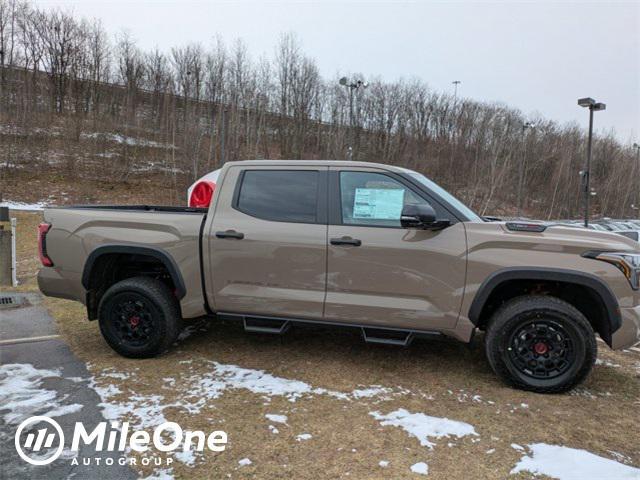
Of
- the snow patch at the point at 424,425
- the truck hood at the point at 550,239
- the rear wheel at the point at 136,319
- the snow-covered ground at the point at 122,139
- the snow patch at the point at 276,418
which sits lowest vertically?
the snow patch at the point at 276,418

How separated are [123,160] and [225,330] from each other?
31.0m

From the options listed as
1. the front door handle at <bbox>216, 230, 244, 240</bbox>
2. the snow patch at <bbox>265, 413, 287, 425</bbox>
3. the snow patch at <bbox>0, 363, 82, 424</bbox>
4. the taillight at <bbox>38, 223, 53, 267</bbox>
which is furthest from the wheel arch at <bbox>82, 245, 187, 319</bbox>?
the snow patch at <bbox>265, 413, 287, 425</bbox>

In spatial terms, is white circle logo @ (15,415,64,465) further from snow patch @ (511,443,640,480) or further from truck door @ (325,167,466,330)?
snow patch @ (511,443,640,480)

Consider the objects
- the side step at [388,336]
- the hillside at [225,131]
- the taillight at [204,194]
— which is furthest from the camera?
the hillside at [225,131]

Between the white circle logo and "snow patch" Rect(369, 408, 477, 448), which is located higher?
"snow patch" Rect(369, 408, 477, 448)

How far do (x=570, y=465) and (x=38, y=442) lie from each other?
334 cm

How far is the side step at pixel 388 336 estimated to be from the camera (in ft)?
12.9

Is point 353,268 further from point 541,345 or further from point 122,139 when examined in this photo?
point 122,139

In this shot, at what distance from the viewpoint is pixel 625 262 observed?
360cm

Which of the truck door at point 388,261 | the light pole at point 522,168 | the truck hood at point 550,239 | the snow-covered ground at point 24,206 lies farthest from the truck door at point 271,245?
the light pole at point 522,168

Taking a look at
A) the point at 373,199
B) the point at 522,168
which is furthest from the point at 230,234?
the point at 522,168

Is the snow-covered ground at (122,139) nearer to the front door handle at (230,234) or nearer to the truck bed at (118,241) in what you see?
the truck bed at (118,241)

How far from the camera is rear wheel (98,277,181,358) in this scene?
14.3 feet

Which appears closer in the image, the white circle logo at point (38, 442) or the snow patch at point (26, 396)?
the white circle logo at point (38, 442)
